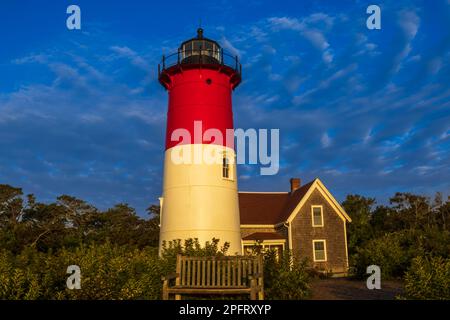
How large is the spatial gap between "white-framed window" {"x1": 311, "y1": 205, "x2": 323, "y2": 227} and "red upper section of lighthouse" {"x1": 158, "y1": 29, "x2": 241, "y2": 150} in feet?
34.6

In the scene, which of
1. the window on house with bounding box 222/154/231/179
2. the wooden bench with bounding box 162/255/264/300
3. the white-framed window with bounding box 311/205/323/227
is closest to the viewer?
the wooden bench with bounding box 162/255/264/300

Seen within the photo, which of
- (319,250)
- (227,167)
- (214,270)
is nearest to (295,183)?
(319,250)

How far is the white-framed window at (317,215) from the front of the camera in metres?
25.5

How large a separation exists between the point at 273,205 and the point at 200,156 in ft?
42.1

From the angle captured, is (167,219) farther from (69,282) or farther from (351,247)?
(351,247)

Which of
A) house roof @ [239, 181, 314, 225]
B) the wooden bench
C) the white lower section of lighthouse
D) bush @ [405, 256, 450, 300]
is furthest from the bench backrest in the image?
house roof @ [239, 181, 314, 225]

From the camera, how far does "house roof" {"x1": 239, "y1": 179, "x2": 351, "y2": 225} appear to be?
2595 centimetres

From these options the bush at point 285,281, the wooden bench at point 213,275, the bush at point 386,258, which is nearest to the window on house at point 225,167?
the bush at point 285,281

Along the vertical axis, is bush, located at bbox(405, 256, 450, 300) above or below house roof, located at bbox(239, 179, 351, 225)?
below

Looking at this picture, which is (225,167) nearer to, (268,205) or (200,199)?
(200,199)

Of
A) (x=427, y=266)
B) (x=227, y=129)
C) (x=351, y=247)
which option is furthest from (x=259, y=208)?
(x=427, y=266)

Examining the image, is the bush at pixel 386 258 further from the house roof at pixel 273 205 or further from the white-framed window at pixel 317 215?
the house roof at pixel 273 205

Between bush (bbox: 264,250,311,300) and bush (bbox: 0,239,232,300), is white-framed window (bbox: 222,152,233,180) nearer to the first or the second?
bush (bbox: 0,239,232,300)

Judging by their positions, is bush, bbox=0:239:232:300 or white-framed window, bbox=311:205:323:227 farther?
white-framed window, bbox=311:205:323:227
